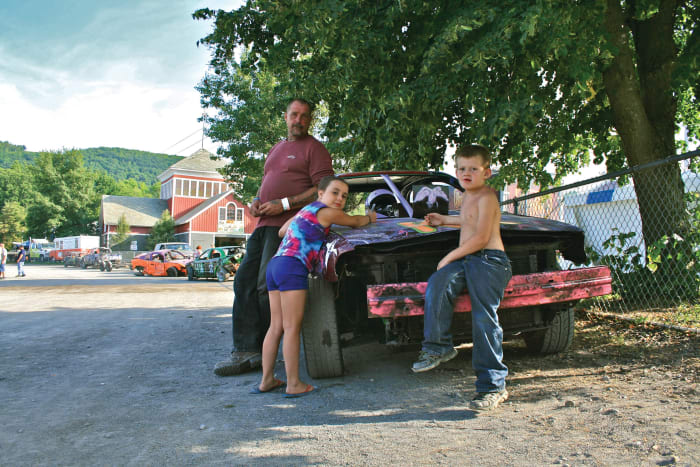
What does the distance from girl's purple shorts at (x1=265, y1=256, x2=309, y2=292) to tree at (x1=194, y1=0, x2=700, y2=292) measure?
251cm

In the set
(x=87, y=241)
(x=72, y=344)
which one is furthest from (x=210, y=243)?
(x=72, y=344)

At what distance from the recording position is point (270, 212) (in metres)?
3.72

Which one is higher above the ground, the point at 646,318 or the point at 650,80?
the point at 650,80

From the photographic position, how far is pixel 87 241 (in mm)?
44500

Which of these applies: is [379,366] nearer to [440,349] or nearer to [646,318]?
[440,349]

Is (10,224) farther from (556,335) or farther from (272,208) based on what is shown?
(556,335)

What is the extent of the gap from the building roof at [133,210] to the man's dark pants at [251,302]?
152 feet

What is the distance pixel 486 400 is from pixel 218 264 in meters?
17.1

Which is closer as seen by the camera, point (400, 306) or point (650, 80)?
point (400, 306)

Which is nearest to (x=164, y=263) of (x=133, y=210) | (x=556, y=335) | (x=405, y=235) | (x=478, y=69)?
(x=478, y=69)

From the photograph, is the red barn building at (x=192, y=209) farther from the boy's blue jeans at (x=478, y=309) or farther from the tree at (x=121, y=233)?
the boy's blue jeans at (x=478, y=309)

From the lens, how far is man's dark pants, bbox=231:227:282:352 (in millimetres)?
3891

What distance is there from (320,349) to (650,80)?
18.6 feet

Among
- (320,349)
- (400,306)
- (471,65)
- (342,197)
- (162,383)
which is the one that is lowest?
(162,383)
